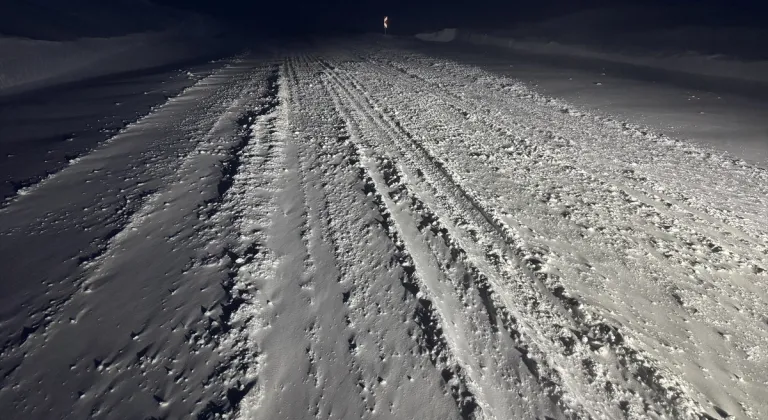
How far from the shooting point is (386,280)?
2.90 meters

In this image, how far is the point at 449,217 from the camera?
3.58m

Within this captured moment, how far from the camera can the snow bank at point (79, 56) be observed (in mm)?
9305

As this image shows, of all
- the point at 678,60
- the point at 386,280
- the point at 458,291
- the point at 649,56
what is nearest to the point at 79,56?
the point at 386,280

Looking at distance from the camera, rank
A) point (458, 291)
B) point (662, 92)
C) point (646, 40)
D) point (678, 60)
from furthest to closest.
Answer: point (646, 40), point (678, 60), point (662, 92), point (458, 291)

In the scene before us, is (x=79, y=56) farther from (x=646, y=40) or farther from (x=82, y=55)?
(x=646, y=40)

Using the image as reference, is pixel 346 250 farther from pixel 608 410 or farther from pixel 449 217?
pixel 608 410

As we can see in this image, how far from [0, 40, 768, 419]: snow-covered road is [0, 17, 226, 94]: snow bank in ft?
22.9

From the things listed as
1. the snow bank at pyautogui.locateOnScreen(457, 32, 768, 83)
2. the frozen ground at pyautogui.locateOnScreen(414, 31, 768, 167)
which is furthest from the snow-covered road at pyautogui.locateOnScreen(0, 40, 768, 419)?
the snow bank at pyautogui.locateOnScreen(457, 32, 768, 83)

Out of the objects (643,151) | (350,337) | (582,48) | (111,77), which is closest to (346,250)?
(350,337)

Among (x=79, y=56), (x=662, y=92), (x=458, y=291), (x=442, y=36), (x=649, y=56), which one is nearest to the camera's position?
(x=458, y=291)

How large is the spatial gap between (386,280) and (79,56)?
46.9 ft

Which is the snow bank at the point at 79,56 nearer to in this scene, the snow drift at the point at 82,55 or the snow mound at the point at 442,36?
the snow drift at the point at 82,55

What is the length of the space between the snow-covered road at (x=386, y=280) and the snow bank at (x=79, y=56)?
699cm

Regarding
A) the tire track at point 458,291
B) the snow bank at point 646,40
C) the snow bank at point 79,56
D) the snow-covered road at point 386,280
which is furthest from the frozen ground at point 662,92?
the snow bank at point 79,56
